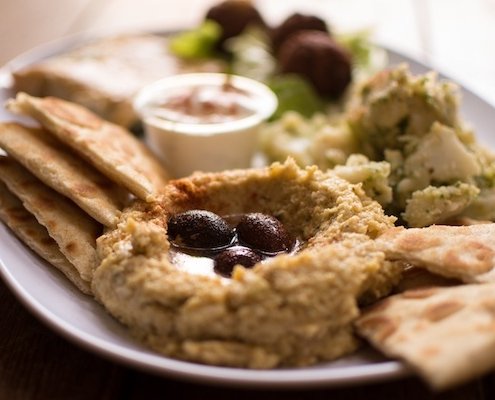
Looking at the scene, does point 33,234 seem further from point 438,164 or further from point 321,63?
point 321,63

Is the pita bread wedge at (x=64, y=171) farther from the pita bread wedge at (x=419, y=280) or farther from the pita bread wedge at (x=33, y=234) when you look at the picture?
the pita bread wedge at (x=419, y=280)

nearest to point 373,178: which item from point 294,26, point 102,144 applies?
point 102,144

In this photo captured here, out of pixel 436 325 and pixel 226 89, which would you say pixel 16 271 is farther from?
pixel 226 89

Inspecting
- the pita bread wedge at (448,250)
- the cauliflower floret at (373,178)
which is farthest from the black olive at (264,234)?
the cauliflower floret at (373,178)

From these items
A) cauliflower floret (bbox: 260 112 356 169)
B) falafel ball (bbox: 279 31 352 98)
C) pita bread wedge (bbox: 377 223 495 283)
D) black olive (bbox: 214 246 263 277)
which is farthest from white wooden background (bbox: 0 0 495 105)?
black olive (bbox: 214 246 263 277)

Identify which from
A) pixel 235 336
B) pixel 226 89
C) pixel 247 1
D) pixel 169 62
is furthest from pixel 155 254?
pixel 247 1

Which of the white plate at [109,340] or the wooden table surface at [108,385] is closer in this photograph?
the white plate at [109,340]

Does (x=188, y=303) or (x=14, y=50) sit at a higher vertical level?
(x=188, y=303)
